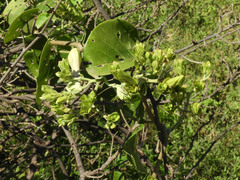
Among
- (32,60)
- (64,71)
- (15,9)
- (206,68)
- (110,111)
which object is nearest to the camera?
(64,71)

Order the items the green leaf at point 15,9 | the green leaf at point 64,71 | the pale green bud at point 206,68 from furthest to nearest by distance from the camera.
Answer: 1. the green leaf at point 15,9
2. the pale green bud at point 206,68
3. the green leaf at point 64,71

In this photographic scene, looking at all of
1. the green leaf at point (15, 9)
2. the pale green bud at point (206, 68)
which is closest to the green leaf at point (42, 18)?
the green leaf at point (15, 9)

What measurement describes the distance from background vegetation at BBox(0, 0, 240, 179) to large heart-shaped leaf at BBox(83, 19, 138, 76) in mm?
87

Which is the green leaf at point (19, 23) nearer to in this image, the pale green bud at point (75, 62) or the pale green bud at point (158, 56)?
the pale green bud at point (75, 62)

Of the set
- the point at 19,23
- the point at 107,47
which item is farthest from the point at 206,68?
the point at 19,23

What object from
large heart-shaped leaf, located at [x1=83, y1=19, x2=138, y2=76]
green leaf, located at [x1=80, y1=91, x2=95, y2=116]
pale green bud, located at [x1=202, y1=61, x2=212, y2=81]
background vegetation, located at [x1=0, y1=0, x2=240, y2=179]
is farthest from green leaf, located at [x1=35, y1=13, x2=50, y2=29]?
pale green bud, located at [x1=202, y1=61, x2=212, y2=81]

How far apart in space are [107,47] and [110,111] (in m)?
0.47

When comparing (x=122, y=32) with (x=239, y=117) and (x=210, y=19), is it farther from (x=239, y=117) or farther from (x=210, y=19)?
(x=210, y=19)

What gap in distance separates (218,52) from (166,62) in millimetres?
2835

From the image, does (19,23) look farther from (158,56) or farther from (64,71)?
(158,56)

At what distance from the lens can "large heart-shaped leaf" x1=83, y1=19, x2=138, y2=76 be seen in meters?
0.65

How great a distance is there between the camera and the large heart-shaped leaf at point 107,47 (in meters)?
0.65

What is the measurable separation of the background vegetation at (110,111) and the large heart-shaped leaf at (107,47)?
9 cm

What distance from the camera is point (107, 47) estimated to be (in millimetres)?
686
